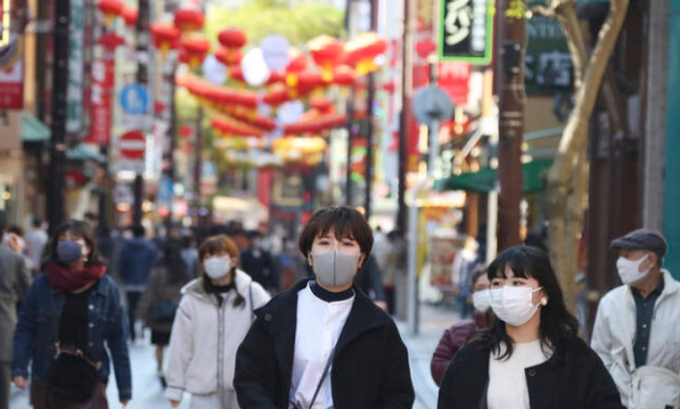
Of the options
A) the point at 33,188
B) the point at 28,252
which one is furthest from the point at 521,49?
the point at 33,188

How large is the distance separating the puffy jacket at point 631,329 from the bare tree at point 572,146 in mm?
4366

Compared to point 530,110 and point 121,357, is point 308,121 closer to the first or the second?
point 530,110

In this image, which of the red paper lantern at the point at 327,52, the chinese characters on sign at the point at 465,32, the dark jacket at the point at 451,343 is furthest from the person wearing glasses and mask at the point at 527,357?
the red paper lantern at the point at 327,52

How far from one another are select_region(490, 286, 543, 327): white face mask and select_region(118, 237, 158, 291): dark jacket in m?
17.4

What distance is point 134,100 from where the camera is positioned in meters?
31.7

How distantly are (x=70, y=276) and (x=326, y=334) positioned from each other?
147 inches

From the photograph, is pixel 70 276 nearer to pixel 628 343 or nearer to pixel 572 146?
pixel 628 343

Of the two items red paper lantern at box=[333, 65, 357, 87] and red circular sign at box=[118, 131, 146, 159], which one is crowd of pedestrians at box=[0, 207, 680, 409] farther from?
red paper lantern at box=[333, 65, 357, 87]

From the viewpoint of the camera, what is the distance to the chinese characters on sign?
22.7 m

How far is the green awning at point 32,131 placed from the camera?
30.3 m

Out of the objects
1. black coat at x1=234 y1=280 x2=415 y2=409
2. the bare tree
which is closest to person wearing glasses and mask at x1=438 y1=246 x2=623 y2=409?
black coat at x1=234 y1=280 x2=415 y2=409

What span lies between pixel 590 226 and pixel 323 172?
282 feet

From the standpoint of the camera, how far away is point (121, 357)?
9.62 meters

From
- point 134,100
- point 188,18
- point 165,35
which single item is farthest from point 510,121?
point 165,35
